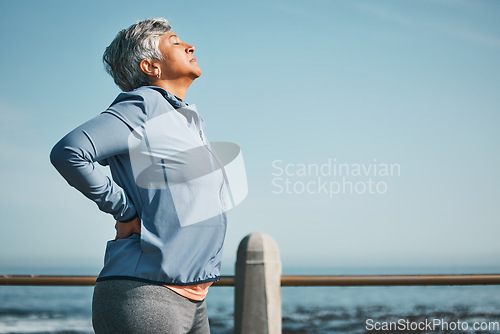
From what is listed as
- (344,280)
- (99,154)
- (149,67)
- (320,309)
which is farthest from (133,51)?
(320,309)

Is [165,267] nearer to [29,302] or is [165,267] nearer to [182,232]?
[182,232]

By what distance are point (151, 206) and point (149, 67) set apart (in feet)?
1.61

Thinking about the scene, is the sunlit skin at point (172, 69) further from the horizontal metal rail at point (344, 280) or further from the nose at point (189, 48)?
the horizontal metal rail at point (344, 280)

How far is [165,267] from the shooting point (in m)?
1.16

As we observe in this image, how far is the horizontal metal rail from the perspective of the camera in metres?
1.90

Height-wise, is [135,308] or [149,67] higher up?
[149,67]

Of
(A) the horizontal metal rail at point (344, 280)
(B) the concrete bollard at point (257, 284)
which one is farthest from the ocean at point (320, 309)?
(B) the concrete bollard at point (257, 284)

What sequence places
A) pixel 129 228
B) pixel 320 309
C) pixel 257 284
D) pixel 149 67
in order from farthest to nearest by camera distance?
1. pixel 320 309
2. pixel 257 284
3. pixel 149 67
4. pixel 129 228

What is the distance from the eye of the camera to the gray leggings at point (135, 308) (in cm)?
113

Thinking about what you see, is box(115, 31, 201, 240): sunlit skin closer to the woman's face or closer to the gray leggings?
the woman's face

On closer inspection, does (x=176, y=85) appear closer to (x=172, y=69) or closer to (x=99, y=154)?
(x=172, y=69)

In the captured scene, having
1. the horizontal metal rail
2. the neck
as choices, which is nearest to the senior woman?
the neck

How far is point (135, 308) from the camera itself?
1131 mm

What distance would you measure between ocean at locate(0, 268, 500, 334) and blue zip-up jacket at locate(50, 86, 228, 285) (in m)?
22.4
